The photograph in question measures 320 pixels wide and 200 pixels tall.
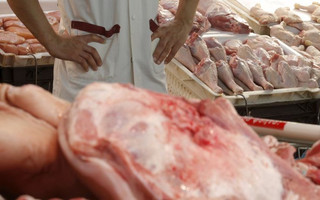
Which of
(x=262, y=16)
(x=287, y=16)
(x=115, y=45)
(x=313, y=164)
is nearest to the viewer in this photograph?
(x=313, y=164)

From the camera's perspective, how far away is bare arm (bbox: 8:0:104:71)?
274cm

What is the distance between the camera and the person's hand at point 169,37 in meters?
3.12

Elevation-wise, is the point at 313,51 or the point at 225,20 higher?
the point at 225,20

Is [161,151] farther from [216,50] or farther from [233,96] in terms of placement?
[216,50]

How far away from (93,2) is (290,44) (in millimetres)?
2370

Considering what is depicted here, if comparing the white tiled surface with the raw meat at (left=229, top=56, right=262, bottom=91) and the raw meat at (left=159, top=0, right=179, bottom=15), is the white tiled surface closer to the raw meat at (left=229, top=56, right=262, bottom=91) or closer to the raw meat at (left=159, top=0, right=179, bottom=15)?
the raw meat at (left=159, top=0, right=179, bottom=15)

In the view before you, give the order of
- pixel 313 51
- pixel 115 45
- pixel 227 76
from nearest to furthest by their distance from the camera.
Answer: pixel 115 45
pixel 227 76
pixel 313 51

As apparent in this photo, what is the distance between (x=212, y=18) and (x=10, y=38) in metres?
1.66

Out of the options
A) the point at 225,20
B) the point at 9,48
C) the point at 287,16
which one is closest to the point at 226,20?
the point at 225,20

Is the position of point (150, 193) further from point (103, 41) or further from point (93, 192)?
point (103, 41)

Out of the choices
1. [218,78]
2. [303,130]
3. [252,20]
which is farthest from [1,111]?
[252,20]

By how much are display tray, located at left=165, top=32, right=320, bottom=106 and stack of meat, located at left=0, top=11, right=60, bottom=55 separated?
37.7 inches

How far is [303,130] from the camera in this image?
4.75 feet

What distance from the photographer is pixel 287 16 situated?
496 cm
